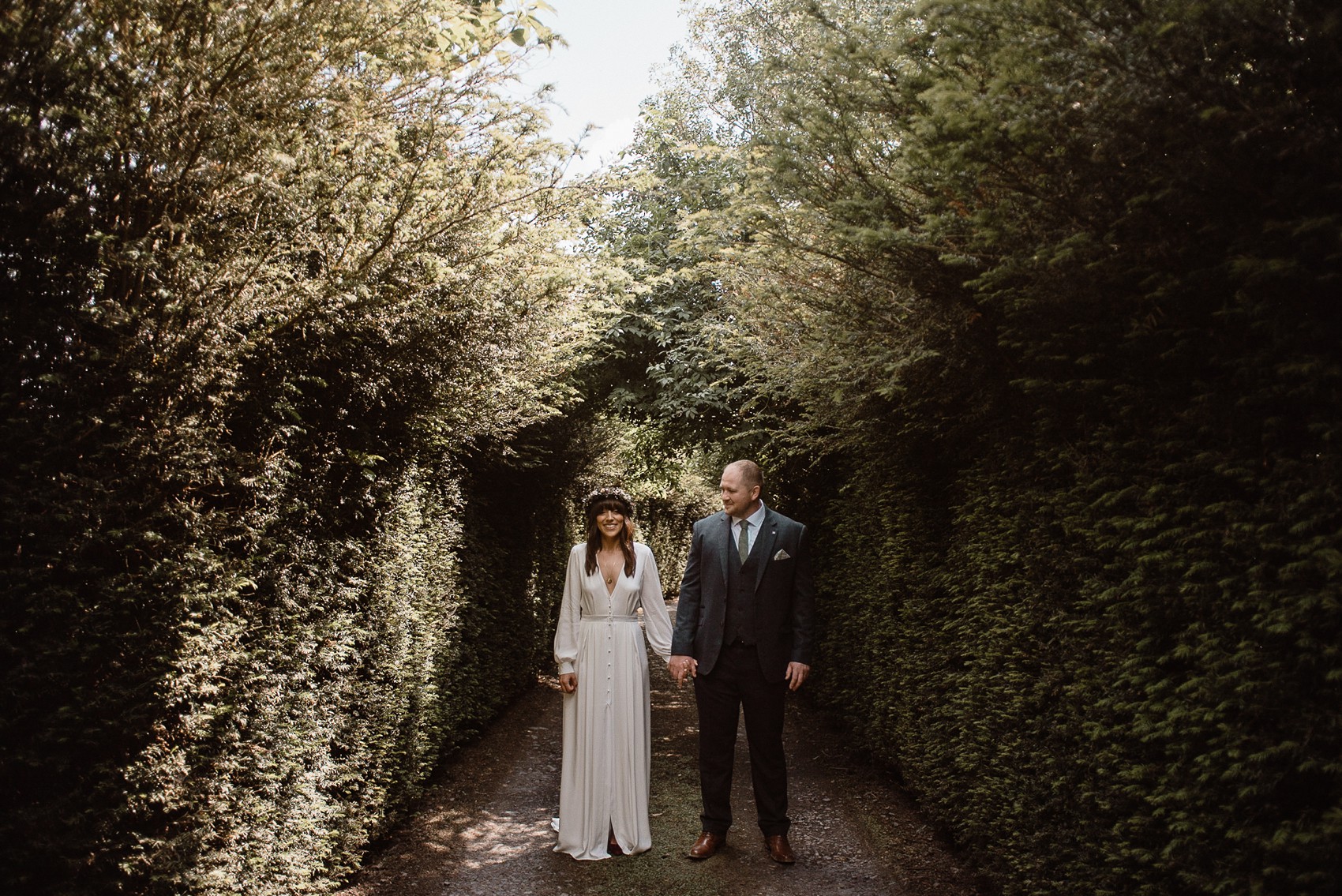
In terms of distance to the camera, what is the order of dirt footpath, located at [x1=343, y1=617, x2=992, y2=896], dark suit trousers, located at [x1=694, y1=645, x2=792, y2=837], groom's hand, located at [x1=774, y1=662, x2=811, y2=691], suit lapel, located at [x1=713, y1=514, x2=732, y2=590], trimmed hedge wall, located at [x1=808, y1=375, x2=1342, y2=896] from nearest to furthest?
trimmed hedge wall, located at [x1=808, y1=375, x2=1342, y2=896]
dirt footpath, located at [x1=343, y1=617, x2=992, y2=896]
groom's hand, located at [x1=774, y1=662, x2=811, y2=691]
dark suit trousers, located at [x1=694, y1=645, x2=792, y2=837]
suit lapel, located at [x1=713, y1=514, x2=732, y2=590]

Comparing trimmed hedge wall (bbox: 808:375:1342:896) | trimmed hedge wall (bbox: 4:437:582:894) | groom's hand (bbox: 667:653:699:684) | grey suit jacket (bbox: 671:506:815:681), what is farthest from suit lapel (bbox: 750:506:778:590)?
trimmed hedge wall (bbox: 4:437:582:894)

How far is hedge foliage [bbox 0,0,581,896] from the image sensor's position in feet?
9.20

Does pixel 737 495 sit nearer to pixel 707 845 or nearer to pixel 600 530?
pixel 600 530

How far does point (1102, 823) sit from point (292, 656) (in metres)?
3.57

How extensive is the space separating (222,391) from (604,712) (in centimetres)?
330

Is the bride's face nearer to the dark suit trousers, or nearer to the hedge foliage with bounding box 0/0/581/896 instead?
the dark suit trousers

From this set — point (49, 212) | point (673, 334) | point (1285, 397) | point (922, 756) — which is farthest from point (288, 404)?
point (673, 334)

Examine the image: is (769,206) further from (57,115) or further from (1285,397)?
(57,115)

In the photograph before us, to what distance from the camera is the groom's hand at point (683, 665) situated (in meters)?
5.55

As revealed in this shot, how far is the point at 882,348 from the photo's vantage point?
4.80 m

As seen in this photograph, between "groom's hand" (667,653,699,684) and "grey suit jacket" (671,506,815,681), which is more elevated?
"grey suit jacket" (671,506,815,681)

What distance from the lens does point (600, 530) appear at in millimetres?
6066

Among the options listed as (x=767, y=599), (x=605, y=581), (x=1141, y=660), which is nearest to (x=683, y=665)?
(x=767, y=599)

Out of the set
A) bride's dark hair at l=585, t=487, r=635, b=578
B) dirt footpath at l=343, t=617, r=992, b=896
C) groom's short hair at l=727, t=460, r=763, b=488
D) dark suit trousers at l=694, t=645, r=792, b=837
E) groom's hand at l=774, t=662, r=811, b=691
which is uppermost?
groom's short hair at l=727, t=460, r=763, b=488
